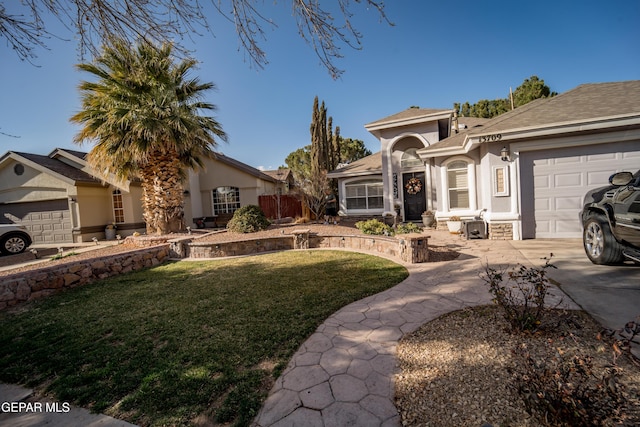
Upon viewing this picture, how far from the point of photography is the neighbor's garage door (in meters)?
13.1

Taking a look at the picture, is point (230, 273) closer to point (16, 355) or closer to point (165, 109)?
point (16, 355)

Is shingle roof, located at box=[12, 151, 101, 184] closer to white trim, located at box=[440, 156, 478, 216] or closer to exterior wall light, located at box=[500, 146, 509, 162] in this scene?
white trim, located at box=[440, 156, 478, 216]

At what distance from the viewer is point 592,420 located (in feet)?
5.00

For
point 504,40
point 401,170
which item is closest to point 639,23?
point 504,40

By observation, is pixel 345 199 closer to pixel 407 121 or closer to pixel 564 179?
pixel 407 121

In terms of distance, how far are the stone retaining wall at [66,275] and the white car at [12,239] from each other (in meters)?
7.18

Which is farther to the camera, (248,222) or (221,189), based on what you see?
(221,189)

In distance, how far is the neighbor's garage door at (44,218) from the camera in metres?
13.1

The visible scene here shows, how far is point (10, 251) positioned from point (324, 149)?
15682 mm

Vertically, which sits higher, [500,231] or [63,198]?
[63,198]

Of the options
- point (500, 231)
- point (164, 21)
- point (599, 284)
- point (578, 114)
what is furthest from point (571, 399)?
point (578, 114)

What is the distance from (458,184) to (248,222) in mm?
8310

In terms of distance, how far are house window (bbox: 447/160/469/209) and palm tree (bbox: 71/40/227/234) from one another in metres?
9.91

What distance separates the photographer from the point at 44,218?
13297 millimetres
